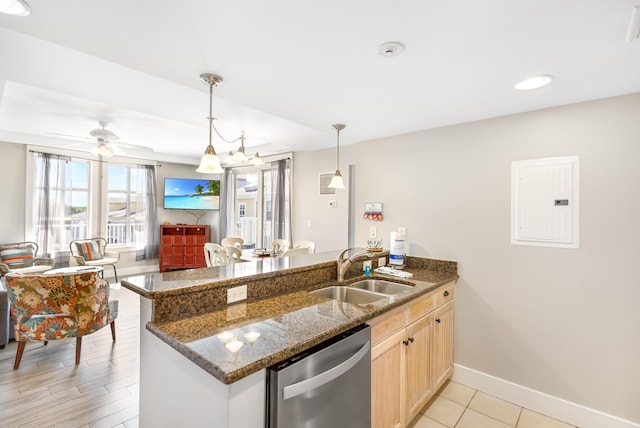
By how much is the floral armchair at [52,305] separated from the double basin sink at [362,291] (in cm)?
213

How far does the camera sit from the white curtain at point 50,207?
4.86 meters

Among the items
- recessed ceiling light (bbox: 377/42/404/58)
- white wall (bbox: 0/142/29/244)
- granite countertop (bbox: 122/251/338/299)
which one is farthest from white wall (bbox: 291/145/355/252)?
white wall (bbox: 0/142/29/244)

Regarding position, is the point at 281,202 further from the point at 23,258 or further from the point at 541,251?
the point at 23,258

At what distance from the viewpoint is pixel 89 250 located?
5062mm

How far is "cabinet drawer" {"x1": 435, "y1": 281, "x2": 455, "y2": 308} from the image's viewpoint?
2.27 meters

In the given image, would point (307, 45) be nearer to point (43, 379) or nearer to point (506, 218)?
point (506, 218)

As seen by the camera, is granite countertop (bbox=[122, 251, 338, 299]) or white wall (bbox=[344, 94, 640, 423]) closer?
granite countertop (bbox=[122, 251, 338, 299])

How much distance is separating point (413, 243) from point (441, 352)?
980 mm

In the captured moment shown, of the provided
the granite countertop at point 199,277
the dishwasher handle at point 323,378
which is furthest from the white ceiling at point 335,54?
the dishwasher handle at point 323,378

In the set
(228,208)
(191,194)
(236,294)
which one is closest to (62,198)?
(191,194)

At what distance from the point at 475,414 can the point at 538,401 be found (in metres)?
0.51

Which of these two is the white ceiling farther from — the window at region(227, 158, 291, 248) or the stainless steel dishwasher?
the window at region(227, 158, 291, 248)

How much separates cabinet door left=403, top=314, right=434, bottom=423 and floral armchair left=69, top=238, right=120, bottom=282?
5.32 meters

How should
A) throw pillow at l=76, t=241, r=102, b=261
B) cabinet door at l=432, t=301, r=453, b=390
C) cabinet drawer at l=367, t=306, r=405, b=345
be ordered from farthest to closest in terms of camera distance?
throw pillow at l=76, t=241, r=102, b=261 < cabinet door at l=432, t=301, r=453, b=390 < cabinet drawer at l=367, t=306, r=405, b=345
